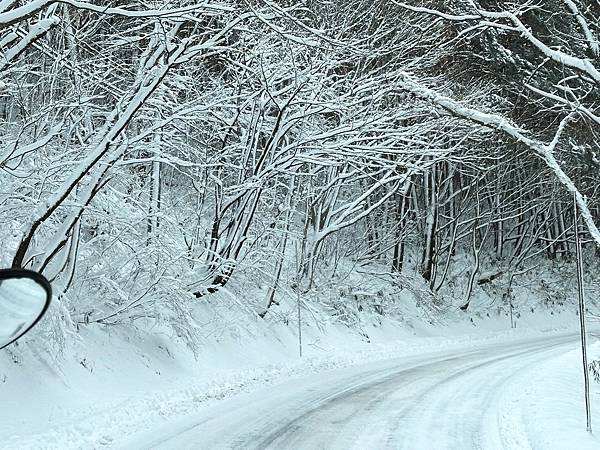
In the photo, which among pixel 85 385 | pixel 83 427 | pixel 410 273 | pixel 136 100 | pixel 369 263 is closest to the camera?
pixel 83 427

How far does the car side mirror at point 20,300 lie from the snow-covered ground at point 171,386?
518cm

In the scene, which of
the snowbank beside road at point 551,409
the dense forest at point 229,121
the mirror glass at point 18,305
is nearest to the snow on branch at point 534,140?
the dense forest at point 229,121

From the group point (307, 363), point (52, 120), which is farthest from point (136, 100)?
point (307, 363)

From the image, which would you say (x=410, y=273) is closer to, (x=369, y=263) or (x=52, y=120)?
(x=369, y=263)

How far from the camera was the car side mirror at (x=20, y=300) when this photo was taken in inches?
89.1

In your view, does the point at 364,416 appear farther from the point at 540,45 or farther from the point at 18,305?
the point at 18,305

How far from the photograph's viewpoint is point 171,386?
36.7 ft

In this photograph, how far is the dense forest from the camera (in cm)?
898

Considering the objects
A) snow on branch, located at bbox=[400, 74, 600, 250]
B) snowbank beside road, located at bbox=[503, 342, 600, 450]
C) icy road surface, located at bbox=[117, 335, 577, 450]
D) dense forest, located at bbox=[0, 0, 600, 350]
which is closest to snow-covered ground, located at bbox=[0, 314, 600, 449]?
Result: snowbank beside road, located at bbox=[503, 342, 600, 450]

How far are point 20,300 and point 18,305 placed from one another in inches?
0.9

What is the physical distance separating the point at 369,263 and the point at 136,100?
22.0m

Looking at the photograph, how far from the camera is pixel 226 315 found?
16.0m

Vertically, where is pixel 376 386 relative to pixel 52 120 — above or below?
below

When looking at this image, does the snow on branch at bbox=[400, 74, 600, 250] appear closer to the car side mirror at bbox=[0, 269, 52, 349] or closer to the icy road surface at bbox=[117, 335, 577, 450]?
the icy road surface at bbox=[117, 335, 577, 450]
